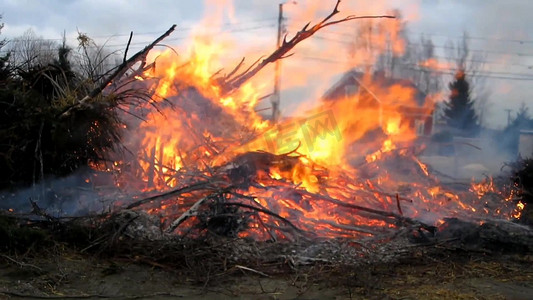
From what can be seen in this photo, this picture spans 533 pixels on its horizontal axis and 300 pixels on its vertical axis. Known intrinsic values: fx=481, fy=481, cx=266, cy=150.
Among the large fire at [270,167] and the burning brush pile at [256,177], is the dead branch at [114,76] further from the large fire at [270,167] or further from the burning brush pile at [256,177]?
the large fire at [270,167]

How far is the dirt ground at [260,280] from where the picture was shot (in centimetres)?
521

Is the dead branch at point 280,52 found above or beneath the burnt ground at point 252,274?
above

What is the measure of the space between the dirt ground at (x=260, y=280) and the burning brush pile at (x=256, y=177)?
876mm

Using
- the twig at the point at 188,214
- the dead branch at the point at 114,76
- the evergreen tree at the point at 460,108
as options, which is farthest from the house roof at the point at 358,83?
the twig at the point at 188,214

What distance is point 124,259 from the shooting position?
6.23 meters

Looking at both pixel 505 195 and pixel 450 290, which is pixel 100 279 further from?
pixel 505 195

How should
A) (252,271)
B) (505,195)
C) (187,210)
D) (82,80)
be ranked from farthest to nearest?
(505,195), (82,80), (187,210), (252,271)

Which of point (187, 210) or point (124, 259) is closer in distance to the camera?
point (124, 259)

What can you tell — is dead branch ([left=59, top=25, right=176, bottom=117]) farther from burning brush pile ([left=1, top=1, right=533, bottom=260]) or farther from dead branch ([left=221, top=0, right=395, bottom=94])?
dead branch ([left=221, top=0, right=395, bottom=94])

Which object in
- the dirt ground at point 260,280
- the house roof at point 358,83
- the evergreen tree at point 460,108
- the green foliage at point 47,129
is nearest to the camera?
the dirt ground at point 260,280

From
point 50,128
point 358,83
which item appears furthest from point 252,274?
point 358,83

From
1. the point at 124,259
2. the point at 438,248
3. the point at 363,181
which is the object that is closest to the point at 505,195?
the point at 363,181

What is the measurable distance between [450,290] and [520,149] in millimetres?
18243

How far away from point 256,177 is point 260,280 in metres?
3.38
